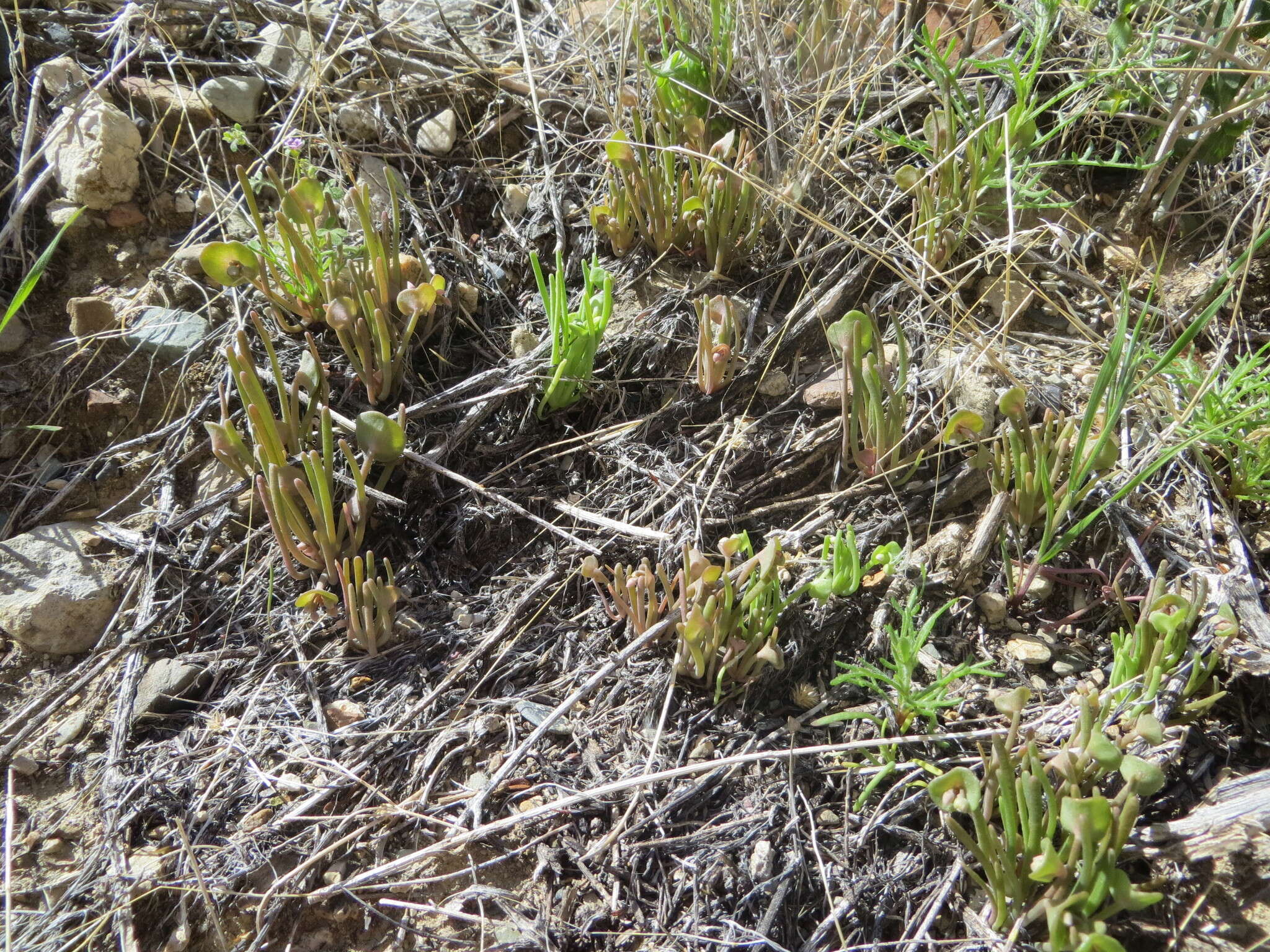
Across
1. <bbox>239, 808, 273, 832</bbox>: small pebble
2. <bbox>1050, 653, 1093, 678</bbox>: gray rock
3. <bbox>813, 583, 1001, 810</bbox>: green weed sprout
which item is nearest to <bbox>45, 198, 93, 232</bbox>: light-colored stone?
<bbox>239, 808, 273, 832</bbox>: small pebble

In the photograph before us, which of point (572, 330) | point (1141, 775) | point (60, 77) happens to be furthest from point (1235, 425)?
point (60, 77)

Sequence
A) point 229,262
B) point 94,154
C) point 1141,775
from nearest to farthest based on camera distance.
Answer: point 1141,775, point 229,262, point 94,154

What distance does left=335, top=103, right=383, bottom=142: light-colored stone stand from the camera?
221cm

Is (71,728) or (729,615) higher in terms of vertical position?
Answer: (729,615)

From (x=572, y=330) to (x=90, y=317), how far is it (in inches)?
44.7

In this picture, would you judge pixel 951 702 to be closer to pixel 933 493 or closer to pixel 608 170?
pixel 933 493

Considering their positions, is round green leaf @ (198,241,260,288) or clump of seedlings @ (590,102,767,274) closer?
round green leaf @ (198,241,260,288)

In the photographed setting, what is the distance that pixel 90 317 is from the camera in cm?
198

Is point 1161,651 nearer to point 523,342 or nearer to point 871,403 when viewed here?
point 871,403

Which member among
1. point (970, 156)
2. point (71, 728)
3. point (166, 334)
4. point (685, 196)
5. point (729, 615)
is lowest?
point (71, 728)

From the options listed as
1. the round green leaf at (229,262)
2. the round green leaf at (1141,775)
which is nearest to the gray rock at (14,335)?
the round green leaf at (229,262)

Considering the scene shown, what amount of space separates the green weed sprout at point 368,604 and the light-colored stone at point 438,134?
1180 mm

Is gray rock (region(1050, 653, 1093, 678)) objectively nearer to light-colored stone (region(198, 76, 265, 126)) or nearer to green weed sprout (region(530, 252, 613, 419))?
green weed sprout (region(530, 252, 613, 419))

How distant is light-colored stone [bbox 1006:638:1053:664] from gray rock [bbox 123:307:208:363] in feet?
6.01
